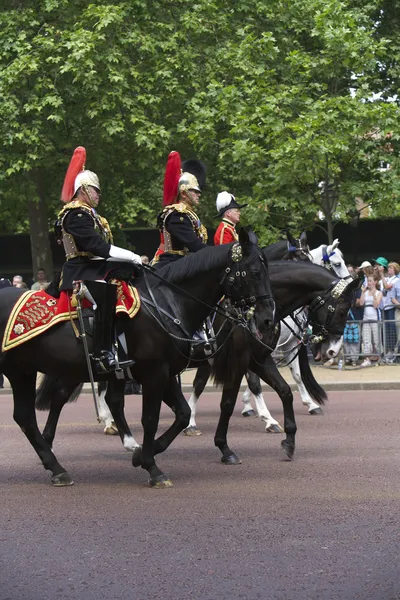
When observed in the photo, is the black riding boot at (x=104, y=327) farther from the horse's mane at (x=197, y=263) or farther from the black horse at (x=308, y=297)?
the black horse at (x=308, y=297)

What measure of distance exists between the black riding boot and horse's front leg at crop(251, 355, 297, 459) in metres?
1.96

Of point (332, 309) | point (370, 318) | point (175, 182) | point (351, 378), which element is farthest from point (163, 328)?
point (370, 318)

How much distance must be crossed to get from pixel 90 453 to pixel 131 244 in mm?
24268

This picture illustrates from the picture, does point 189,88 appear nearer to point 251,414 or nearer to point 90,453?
point 251,414

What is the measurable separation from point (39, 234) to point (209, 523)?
22.6 meters

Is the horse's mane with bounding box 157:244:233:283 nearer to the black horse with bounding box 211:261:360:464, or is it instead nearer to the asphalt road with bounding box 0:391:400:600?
the black horse with bounding box 211:261:360:464

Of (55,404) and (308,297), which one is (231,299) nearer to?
(308,297)

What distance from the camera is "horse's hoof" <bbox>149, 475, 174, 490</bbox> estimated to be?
360 inches

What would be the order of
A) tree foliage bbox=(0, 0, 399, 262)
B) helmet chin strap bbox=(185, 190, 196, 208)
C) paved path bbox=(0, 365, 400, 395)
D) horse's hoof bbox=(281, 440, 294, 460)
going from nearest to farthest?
horse's hoof bbox=(281, 440, 294, 460)
helmet chin strap bbox=(185, 190, 196, 208)
paved path bbox=(0, 365, 400, 395)
tree foliage bbox=(0, 0, 399, 262)

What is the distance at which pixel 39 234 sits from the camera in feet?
97.3

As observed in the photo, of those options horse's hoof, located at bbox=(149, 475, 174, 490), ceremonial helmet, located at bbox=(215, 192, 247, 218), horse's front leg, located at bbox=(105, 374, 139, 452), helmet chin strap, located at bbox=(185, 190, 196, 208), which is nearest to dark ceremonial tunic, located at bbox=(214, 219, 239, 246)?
ceremonial helmet, located at bbox=(215, 192, 247, 218)

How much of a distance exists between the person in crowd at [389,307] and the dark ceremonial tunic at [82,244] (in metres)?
11.4

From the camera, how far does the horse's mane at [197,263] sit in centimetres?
952

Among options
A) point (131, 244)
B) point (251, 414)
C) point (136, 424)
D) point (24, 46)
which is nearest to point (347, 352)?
point (251, 414)
